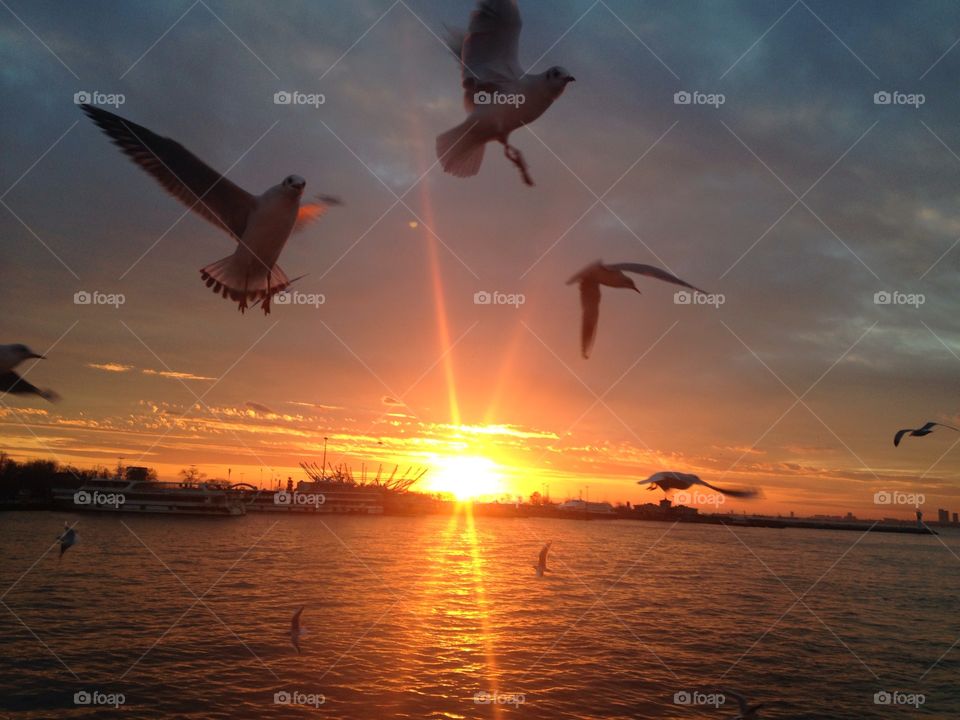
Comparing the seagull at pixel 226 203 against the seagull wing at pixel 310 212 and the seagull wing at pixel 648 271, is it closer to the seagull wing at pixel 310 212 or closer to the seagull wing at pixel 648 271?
the seagull wing at pixel 310 212

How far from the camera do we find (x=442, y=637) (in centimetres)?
2292

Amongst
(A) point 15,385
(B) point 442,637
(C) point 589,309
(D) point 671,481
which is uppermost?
(C) point 589,309

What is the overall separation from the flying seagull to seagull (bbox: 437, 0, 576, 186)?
14.6ft

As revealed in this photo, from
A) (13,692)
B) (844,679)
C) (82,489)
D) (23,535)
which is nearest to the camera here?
(13,692)

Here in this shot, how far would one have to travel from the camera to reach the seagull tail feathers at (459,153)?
6148 mm

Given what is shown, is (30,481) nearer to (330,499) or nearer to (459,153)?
(330,499)

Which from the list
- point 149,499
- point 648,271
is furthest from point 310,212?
point 149,499

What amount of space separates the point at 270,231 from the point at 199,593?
91.8 ft

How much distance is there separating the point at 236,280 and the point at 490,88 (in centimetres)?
329

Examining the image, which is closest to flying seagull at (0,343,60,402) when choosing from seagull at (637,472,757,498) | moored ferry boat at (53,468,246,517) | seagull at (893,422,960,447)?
seagull at (637,472,757,498)

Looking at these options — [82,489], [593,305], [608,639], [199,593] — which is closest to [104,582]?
[199,593]

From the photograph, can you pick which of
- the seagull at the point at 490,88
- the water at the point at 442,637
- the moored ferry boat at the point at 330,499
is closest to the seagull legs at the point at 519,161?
the seagull at the point at 490,88

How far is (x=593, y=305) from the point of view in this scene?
655 centimetres

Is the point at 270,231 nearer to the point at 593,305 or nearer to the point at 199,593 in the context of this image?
the point at 593,305
